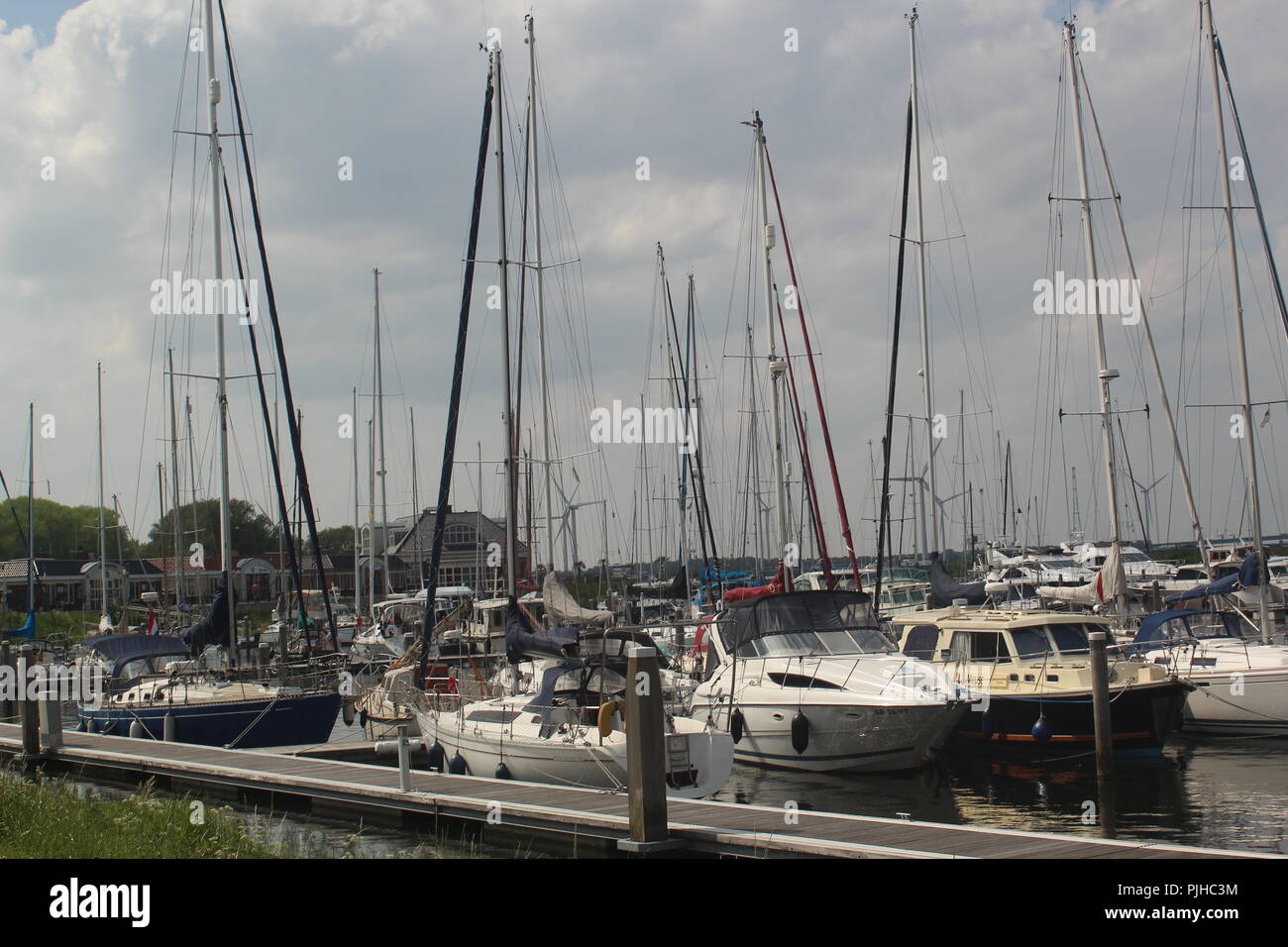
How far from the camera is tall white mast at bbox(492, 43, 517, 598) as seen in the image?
24125mm

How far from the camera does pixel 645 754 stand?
1164 cm

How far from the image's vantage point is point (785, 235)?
108 ft

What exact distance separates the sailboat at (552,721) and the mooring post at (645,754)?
2783 millimetres

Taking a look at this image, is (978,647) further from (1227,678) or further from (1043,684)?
(1227,678)

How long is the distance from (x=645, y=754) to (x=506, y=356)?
1559 cm

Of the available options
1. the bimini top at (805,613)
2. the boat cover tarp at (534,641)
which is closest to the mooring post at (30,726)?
the boat cover tarp at (534,641)

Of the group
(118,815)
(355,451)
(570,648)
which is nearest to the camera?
(118,815)

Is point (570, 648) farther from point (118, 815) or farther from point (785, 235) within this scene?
point (785, 235)

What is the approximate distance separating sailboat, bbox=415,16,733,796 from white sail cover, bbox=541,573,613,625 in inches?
86.1

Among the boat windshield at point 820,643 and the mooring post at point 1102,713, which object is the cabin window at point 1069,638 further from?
the boat windshield at point 820,643

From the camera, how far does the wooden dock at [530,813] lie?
Result: 1129 centimetres

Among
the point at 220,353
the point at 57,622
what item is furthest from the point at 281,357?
the point at 57,622
